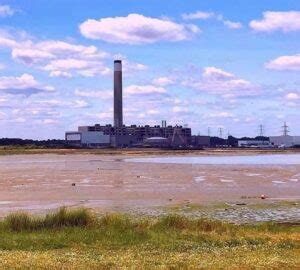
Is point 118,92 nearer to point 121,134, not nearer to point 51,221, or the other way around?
point 121,134

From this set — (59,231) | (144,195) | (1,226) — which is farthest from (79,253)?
(144,195)

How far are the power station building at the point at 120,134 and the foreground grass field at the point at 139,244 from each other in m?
136

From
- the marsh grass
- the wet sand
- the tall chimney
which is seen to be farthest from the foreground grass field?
the tall chimney

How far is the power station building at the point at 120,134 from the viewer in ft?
512

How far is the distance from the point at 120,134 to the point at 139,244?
15774cm

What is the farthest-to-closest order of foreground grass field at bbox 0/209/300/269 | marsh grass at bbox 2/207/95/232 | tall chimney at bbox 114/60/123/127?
tall chimney at bbox 114/60/123/127
marsh grass at bbox 2/207/95/232
foreground grass field at bbox 0/209/300/269

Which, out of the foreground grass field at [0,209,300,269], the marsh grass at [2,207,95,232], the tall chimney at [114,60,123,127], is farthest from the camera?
the tall chimney at [114,60,123,127]

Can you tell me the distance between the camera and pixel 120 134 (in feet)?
559

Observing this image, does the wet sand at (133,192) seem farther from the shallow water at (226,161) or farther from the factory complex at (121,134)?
the factory complex at (121,134)

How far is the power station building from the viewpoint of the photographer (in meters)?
156

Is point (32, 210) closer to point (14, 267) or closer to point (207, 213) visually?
point (207, 213)

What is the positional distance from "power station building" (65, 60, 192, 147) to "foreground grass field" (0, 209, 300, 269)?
136376 mm

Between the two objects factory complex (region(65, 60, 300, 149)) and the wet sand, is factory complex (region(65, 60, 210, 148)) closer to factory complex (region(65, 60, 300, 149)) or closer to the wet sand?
factory complex (region(65, 60, 300, 149))

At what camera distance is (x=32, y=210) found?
2366cm
